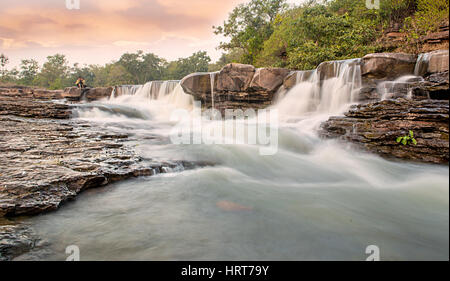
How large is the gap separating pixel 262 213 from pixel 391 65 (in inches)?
315

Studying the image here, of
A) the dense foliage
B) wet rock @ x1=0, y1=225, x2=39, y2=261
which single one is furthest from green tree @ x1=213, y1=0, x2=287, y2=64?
wet rock @ x1=0, y1=225, x2=39, y2=261

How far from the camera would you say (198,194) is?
131 inches

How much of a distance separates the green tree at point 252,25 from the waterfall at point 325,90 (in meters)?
Result: 11.8

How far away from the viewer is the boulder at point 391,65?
299 inches

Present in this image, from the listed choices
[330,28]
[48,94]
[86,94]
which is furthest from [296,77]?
[48,94]

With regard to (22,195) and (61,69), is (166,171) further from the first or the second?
(61,69)

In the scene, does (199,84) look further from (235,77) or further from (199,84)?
(235,77)

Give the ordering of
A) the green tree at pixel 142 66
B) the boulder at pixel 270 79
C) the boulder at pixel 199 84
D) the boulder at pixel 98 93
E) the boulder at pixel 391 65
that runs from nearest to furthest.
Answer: the boulder at pixel 391 65 → the boulder at pixel 270 79 → the boulder at pixel 199 84 → the boulder at pixel 98 93 → the green tree at pixel 142 66

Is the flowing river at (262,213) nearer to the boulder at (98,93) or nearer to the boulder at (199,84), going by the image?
the boulder at (199,84)

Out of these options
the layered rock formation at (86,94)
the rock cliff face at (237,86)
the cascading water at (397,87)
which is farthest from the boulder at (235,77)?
the layered rock formation at (86,94)
